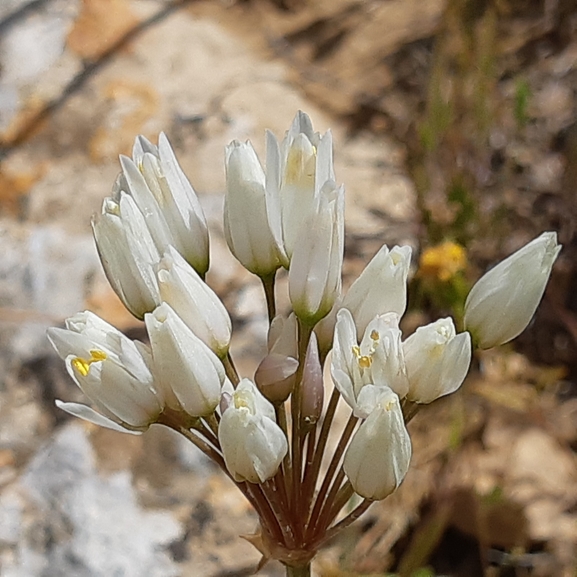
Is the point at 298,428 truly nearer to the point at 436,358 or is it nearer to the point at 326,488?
the point at 326,488

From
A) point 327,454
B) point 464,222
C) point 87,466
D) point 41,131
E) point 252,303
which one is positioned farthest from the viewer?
point 41,131

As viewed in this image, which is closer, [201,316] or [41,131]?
[201,316]

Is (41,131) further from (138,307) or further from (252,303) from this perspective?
(138,307)

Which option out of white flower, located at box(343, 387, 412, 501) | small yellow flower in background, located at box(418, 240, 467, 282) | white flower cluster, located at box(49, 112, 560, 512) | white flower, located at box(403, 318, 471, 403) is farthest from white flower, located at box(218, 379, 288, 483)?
small yellow flower in background, located at box(418, 240, 467, 282)

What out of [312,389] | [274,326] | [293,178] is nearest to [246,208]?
[293,178]

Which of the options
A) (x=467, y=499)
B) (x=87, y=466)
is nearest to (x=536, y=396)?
(x=467, y=499)

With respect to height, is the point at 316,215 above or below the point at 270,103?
above

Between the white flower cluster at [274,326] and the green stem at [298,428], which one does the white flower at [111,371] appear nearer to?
the white flower cluster at [274,326]
